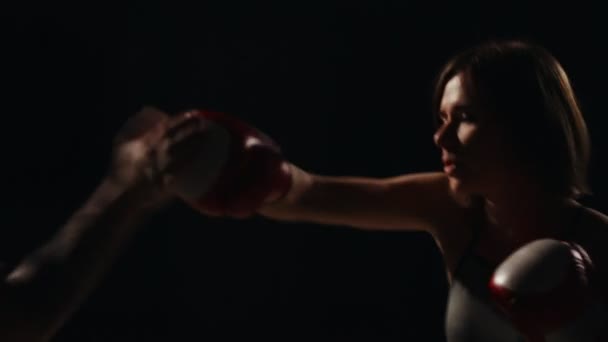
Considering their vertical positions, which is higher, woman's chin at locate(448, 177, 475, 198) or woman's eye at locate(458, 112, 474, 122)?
woman's eye at locate(458, 112, 474, 122)

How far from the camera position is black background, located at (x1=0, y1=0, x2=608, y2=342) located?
8.27 feet

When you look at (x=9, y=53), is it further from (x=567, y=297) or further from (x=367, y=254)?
(x=567, y=297)

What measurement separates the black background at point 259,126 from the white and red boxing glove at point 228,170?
1330 millimetres

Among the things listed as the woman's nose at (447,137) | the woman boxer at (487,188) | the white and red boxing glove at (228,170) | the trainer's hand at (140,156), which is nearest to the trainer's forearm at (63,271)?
the trainer's hand at (140,156)

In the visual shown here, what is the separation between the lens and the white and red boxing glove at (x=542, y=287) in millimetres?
1151

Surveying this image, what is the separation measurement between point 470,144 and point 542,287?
0.97 feet

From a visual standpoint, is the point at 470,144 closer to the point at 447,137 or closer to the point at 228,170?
the point at 447,137

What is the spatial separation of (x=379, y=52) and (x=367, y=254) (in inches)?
22.5

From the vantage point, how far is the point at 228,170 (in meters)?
1.14

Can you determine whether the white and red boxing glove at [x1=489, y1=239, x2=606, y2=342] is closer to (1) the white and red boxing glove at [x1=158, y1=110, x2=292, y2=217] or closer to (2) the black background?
(1) the white and red boxing glove at [x1=158, y1=110, x2=292, y2=217]

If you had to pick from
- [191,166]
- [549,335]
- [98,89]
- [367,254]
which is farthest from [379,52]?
[191,166]

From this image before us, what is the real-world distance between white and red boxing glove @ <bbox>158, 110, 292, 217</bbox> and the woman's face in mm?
286

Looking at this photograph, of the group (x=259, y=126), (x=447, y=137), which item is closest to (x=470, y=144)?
(x=447, y=137)

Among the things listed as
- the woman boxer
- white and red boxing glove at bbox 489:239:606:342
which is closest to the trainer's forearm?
the woman boxer
